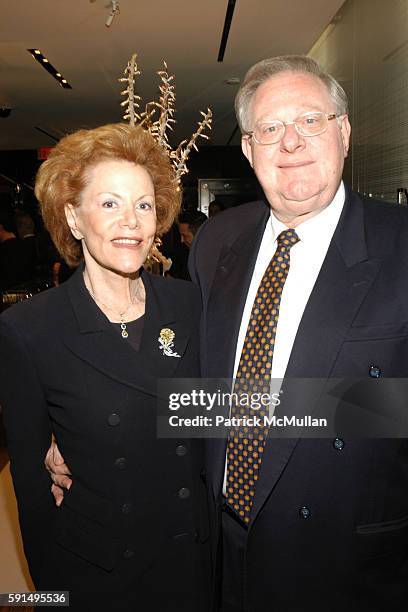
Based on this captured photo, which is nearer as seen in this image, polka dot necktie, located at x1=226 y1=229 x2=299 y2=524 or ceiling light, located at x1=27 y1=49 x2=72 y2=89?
polka dot necktie, located at x1=226 y1=229 x2=299 y2=524

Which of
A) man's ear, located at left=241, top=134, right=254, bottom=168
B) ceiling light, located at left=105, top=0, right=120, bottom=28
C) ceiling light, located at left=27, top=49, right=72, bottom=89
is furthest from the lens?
ceiling light, located at left=27, top=49, right=72, bottom=89

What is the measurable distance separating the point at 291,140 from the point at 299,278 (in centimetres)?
37

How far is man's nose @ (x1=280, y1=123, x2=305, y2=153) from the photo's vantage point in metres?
1.67

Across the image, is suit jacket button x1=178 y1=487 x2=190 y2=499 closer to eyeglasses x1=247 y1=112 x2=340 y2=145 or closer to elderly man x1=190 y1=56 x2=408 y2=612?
elderly man x1=190 y1=56 x2=408 y2=612

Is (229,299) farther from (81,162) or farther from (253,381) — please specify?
(81,162)

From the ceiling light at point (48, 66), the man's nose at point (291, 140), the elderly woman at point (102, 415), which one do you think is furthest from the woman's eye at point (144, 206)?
the ceiling light at point (48, 66)

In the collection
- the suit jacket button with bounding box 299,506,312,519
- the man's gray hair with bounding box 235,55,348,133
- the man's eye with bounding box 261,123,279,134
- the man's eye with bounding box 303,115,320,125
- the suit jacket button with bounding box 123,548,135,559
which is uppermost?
the man's gray hair with bounding box 235,55,348,133

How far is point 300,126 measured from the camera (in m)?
1.70

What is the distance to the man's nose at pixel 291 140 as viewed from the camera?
167 centimetres

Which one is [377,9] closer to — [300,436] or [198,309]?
[198,309]

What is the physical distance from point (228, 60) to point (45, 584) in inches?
254

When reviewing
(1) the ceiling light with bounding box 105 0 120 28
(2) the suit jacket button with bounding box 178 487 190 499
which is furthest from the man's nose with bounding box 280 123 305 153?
(1) the ceiling light with bounding box 105 0 120 28

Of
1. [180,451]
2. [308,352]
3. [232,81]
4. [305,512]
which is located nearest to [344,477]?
[305,512]

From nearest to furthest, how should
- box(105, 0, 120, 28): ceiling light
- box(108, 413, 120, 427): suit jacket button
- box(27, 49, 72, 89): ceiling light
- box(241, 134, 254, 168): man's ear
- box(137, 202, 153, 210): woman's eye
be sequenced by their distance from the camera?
1. box(108, 413, 120, 427): suit jacket button
2. box(137, 202, 153, 210): woman's eye
3. box(241, 134, 254, 168): man's ear
4. box(105, 0, 120, 28): ceiling light
5. box(27, 49, 72, 89): ceiling light
